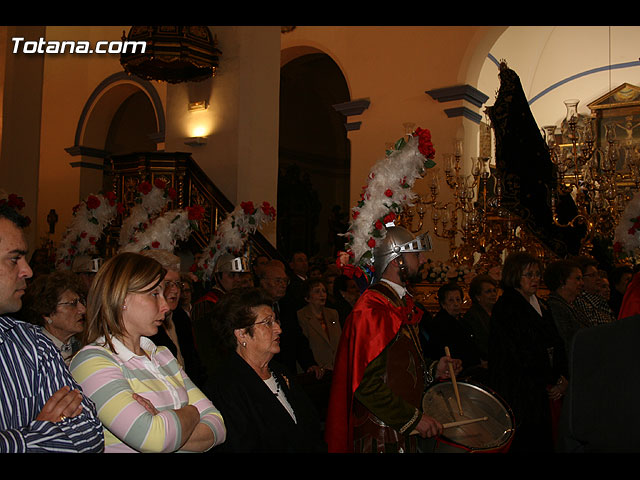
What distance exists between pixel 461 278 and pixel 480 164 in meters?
1.61

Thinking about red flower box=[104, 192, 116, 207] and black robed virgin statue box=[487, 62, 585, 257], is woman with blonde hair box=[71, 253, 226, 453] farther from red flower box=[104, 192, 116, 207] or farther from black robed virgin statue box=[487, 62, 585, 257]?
black robed virgin statue box=[487, 62, 585, 257]

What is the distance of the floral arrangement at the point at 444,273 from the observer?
9000 mm

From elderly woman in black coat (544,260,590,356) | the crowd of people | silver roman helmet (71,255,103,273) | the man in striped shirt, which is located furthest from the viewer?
silver roman helmet (71,255,103,273)

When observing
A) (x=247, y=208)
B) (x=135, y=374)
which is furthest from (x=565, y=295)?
(x=135, y=374)

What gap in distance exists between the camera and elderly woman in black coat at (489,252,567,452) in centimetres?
473

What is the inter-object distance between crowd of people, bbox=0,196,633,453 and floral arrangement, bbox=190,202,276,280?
0.40 m

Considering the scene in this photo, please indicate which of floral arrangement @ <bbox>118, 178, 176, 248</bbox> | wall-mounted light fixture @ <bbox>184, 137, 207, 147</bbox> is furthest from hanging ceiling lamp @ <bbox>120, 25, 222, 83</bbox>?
floral arrangement @ <bbox>118, 178, 176, 248</bbox>

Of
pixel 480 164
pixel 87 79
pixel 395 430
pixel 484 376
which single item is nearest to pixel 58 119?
pixel 87 79

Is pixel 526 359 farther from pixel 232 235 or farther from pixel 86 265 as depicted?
pixel 86 265

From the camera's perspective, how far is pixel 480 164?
363 inches

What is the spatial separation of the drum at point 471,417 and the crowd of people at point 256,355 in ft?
0.47

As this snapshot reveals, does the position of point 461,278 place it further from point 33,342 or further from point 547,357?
point 33,342

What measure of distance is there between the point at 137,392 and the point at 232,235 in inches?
188

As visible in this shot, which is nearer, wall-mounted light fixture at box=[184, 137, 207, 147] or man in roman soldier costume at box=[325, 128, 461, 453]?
man in roman soldier costume at box=[325, 128, 461, 453]
